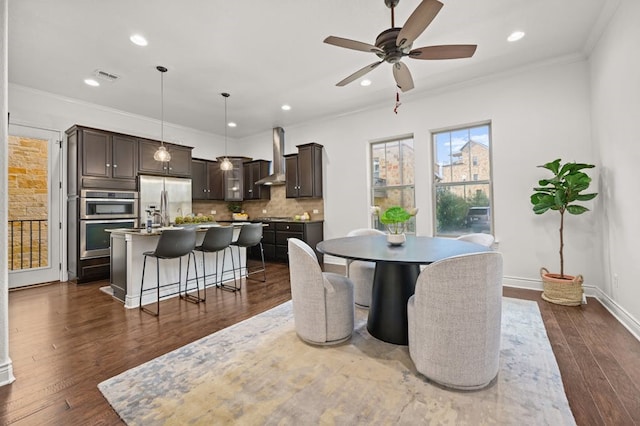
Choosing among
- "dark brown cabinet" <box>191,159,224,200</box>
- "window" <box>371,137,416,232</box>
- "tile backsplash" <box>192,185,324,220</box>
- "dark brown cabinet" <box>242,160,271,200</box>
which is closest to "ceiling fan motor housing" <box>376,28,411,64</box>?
"window" <box>371,137,416,232</box>

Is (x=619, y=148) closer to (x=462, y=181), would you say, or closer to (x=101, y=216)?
(x=462, y=181)

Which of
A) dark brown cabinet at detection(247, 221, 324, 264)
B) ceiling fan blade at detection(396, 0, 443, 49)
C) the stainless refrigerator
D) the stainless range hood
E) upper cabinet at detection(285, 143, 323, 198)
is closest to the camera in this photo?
ceiling fan blade at detection(396, 0, 443, 49)

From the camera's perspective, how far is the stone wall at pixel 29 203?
178 inches

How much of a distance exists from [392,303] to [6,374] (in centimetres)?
270

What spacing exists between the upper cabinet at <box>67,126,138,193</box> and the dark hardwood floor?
1.81 m

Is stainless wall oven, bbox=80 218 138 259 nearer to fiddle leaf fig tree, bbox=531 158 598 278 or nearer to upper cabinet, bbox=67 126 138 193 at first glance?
upper cabinet, bbox=67 126 138 193

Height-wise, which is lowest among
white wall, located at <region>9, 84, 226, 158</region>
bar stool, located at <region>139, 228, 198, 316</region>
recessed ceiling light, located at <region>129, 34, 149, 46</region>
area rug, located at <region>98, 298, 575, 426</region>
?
area rug, located at <region>98, 298, 575, 426</region>

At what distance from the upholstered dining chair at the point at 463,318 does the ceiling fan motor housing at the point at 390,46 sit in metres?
1.71

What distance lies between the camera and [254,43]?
3.27 meters

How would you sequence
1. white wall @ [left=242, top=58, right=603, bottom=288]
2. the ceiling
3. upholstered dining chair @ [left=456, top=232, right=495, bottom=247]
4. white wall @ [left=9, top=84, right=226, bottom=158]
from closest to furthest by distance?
1. the ceiling
2. upholstered dining chair @ [left=456, top=232, right=495, bottom=247]
3. white wall @ [left=242, top=58, right=603, bottom=288]
4. white wall @ [left=9, top=84, right=226, bottom=158]

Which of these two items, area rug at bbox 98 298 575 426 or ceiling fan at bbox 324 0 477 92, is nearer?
area rug at bbox 98 298 575 426

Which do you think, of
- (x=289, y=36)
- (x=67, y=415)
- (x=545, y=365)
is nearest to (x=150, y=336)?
(x=67, y=415)

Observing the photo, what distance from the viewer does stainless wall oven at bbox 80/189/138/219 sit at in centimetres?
451

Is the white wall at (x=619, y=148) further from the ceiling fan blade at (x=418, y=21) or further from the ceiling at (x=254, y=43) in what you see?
the ceiling fan blade at (x=418, y=21)
